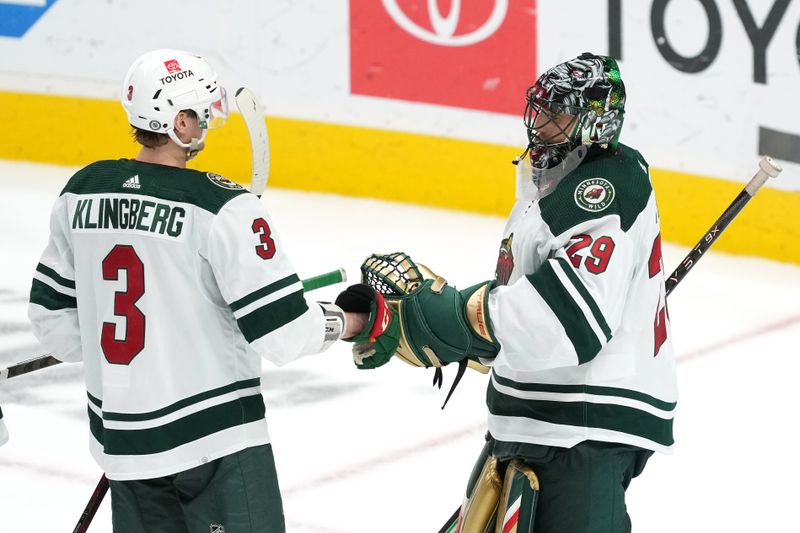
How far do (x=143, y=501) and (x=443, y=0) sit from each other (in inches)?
162

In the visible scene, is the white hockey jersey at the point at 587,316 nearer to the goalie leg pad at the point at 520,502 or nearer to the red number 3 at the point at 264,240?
the goalie leg pad at the point at 520,502

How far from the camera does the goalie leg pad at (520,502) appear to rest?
7.52ft

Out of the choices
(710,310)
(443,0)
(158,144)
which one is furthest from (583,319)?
(443,0)

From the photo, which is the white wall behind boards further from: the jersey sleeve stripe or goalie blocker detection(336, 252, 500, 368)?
the jersey sleeve stripe

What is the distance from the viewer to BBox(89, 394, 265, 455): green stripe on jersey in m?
2.27

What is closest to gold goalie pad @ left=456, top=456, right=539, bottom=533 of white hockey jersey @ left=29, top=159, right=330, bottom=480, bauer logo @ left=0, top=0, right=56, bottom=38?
white hockey jersey @ left=29, top=159, right=330, bottom=480

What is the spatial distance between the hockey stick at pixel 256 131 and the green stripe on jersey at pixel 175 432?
431mm

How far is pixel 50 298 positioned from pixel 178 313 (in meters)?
0.31

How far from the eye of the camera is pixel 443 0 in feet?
20.0

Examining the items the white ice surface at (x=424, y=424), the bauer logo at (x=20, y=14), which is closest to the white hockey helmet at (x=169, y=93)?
the white ice surface at (x=424, y=424)

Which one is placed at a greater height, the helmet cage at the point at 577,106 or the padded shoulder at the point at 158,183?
the helmet cage at the point at 577,106

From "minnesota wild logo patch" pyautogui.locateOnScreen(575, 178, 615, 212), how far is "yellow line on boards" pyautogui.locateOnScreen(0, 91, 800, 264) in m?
3.61

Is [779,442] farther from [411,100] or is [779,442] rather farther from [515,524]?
[411,100]

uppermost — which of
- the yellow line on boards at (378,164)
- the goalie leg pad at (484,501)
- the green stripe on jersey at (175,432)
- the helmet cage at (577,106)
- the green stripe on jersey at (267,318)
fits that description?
the helmet cage at (577,106)
